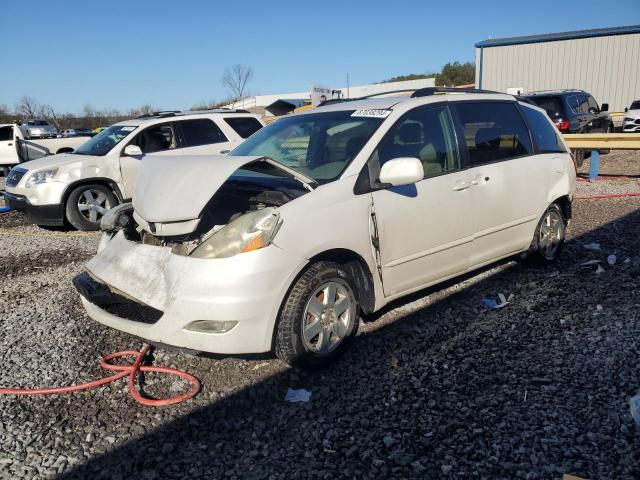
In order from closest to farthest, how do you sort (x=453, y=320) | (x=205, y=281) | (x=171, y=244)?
(x=205, y=281), (x=171, y=244), (x=453, y=320)

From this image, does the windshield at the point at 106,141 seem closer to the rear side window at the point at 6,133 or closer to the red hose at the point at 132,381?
the red hose at the point at 132,381

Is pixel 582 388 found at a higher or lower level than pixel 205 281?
lower

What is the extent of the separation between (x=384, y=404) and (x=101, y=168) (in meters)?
6.53

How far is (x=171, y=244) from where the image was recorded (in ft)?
11.3

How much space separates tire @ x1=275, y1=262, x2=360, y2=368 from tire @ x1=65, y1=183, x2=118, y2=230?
5.82 metres

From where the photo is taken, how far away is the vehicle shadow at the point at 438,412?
2.55 metres

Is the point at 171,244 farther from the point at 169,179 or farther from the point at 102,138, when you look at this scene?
the point at 102,138

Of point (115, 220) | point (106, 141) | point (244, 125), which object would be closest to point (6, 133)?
point (106, 141)

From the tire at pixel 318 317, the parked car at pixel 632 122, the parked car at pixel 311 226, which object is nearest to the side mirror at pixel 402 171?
the parked car at pixel 311 226

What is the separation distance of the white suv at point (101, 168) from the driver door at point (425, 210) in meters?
4.40

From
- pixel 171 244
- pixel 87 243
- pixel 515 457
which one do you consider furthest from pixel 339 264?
pixel 87 243

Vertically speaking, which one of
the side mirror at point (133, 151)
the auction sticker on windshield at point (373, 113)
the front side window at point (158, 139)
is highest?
the auction sticker on windshield at point (373, 113)

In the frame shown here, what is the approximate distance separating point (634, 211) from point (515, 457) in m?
7.05

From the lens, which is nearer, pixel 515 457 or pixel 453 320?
pixel 515 457
